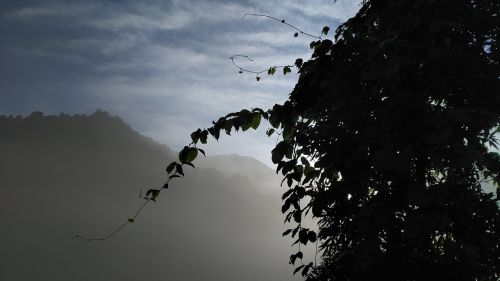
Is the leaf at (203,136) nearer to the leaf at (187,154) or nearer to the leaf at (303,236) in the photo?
the leaf at (187,154)

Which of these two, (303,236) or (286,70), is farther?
(286,70)

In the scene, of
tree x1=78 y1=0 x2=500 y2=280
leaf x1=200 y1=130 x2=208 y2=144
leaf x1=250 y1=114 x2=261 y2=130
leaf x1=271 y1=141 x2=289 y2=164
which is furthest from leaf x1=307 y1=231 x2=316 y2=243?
leaf x1=200 y1=130 x2=208 y2=144

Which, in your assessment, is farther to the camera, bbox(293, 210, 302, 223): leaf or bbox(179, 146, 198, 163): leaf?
bbox(293, 210, 302, 223): leaf

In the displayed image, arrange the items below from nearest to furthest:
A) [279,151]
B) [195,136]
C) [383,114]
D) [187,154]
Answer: [383,114] < [187,154] < [195,136] < [279,151]

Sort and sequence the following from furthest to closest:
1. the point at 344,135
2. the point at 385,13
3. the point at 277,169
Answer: the point at 277,169 → the point at 385,13 → the point at 344,135

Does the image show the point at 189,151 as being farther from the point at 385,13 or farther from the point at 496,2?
the point at 496,2

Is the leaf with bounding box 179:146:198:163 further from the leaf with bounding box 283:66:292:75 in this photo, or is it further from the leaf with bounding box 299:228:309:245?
the leaf with bounding box 283:66:292:75

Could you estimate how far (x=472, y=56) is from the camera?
240 centimetres

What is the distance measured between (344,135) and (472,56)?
3.21ft

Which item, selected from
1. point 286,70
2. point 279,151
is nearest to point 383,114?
point 279,151

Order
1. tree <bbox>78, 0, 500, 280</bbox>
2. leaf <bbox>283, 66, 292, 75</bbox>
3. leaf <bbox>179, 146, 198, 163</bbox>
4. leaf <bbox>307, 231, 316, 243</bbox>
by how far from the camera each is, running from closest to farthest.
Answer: tree <bbox>78, 0, 500, 280</bbox>
leaf <bbox>179, 146, 198, 163</bbox>
leaf <bbox>307, 231, 316, 243</bbox>
leaf <bbox>283, 66, 292, 75</bbox>

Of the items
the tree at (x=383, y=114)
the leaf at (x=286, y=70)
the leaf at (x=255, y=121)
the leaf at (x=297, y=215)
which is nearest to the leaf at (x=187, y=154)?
the tree at (x=383, y=114)

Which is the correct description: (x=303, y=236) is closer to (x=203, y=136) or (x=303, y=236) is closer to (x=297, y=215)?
(x=297, y=215)

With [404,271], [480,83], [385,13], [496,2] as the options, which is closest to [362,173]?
[404,271]
